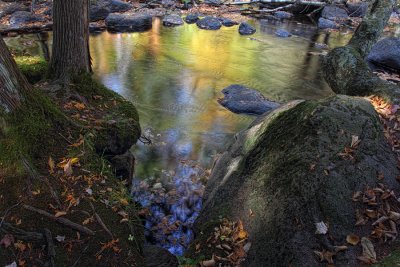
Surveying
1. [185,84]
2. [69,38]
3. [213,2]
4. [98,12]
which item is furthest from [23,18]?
[69,38]

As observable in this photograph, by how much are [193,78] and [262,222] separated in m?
8.43

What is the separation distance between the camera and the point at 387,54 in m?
12.5

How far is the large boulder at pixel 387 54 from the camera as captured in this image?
12.3m

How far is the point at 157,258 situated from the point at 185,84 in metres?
7.66

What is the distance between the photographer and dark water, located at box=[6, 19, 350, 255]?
604 cm

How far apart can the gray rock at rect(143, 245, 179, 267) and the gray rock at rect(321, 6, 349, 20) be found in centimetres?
2036

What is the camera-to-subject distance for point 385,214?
10.4 feet

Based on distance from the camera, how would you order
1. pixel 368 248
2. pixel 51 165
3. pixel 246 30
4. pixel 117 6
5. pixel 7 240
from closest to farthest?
pixel 368 248 → pixel 7 240 → pixel 51 165 → pixel 246 30 → pixel 117 6

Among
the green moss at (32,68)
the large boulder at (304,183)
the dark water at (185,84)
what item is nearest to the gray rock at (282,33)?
the dark water at (185,84)

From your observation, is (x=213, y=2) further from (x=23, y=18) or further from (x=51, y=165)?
(x=51, y=165)

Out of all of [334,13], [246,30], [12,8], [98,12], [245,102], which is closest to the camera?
[245,102]

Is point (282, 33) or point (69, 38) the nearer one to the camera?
point (69, 38)

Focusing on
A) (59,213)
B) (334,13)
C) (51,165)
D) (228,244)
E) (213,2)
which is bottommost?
(213,2)

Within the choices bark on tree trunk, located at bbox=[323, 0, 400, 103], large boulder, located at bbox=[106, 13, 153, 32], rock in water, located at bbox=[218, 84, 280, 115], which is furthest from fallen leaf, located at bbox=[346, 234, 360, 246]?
large boulder, located at bbox=[106, 13, 153, 32]
